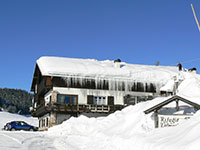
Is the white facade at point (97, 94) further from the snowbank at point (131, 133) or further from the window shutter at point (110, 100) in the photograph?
the snowbank at point (131, 133)

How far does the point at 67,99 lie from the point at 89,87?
288 centimetres

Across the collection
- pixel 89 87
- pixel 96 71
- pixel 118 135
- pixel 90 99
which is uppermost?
pixel 96 71

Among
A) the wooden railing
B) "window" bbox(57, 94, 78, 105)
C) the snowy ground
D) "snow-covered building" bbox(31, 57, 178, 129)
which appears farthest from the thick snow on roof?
the snowy ground

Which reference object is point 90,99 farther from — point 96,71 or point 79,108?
point 96,71

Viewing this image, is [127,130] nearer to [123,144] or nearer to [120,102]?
[123,144]

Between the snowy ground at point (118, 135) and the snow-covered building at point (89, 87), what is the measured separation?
19.5 ft

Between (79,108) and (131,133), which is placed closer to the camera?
(131,133)

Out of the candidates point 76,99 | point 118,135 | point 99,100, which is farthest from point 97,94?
point 118,135

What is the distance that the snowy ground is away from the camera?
11508 mm

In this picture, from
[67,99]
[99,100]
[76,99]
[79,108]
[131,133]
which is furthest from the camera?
[99,100]

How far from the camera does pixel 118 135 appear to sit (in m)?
17.8

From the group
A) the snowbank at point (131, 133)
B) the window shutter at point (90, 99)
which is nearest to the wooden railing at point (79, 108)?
the window shutter at point (90, 99)

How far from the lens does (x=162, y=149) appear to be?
1069 cm

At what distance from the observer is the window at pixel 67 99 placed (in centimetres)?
3381
